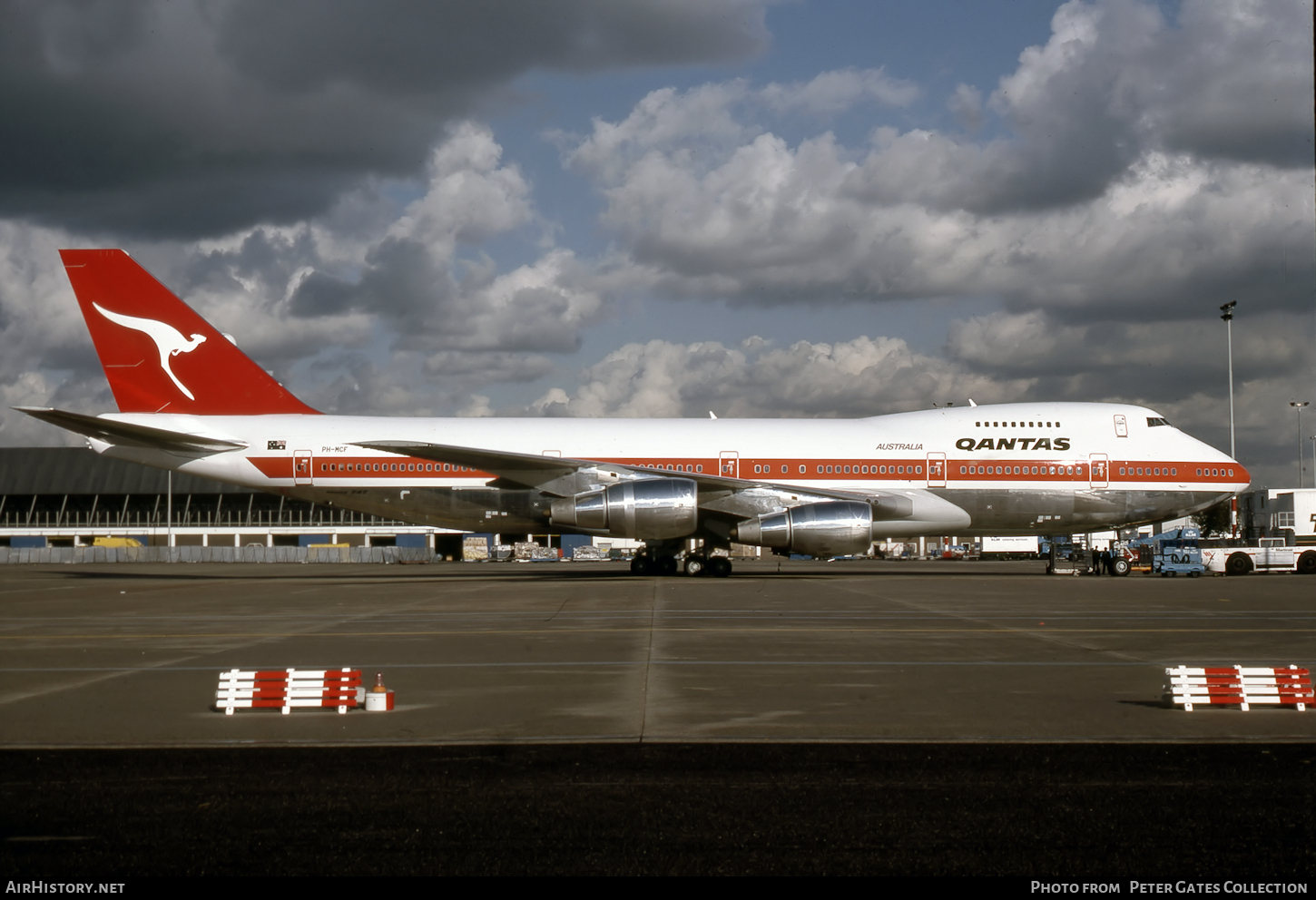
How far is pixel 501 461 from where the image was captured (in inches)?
1053

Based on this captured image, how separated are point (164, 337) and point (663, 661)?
22.7 meters

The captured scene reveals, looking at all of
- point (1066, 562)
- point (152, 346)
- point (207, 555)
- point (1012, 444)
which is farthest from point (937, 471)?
point (207, 555)

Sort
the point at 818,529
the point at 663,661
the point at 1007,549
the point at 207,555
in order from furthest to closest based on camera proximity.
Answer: the point at 1007,549 → the point at 207,555 → the point at 818,529 → the point at 663,661

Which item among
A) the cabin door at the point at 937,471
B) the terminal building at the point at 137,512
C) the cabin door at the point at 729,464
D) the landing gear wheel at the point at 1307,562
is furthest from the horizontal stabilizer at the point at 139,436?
the terminal building at the point at 137,512

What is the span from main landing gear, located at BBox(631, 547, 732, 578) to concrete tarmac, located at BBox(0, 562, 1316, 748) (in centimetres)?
584

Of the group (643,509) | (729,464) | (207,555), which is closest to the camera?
(643,509)

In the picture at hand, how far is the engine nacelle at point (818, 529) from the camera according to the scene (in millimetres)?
26234

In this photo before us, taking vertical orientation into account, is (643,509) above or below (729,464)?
below

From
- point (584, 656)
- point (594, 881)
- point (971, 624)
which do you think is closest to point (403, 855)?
point (594, 881)

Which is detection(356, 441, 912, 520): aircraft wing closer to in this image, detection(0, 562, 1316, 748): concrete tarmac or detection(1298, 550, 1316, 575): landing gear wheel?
detection(0, 562, 1316, 748): concrete tarmac

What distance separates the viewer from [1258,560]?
35125 mm

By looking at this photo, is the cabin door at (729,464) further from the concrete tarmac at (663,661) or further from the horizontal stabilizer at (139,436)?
the horizontal stabilizer at (139,436)

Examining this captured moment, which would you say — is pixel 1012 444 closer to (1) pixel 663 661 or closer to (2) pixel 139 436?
(1) pixel 663 661

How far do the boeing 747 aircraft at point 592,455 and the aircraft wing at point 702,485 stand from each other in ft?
0.21
